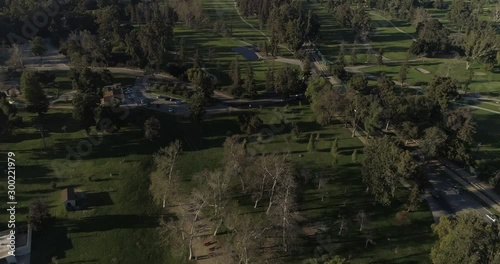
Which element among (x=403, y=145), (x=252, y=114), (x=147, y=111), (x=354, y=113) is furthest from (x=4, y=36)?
(x=403, y=145)

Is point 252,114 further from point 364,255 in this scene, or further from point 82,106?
point 364,255

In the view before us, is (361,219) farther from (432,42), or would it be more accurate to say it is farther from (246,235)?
(432,42)

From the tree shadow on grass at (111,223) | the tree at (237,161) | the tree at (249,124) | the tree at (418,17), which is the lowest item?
the tree shadow on grass at (111,223)

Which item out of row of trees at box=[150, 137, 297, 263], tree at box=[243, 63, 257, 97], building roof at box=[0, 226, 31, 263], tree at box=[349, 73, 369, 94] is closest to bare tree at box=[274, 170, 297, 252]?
row of trees at box=[150, 137, 297, 263]

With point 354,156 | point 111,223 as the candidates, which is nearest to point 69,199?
point 111,223

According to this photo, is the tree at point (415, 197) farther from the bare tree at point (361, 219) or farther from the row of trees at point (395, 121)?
the bare tree at point (361, 219)

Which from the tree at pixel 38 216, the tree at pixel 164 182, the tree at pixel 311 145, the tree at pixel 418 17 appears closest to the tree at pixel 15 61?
the tree at pixel 38 216
